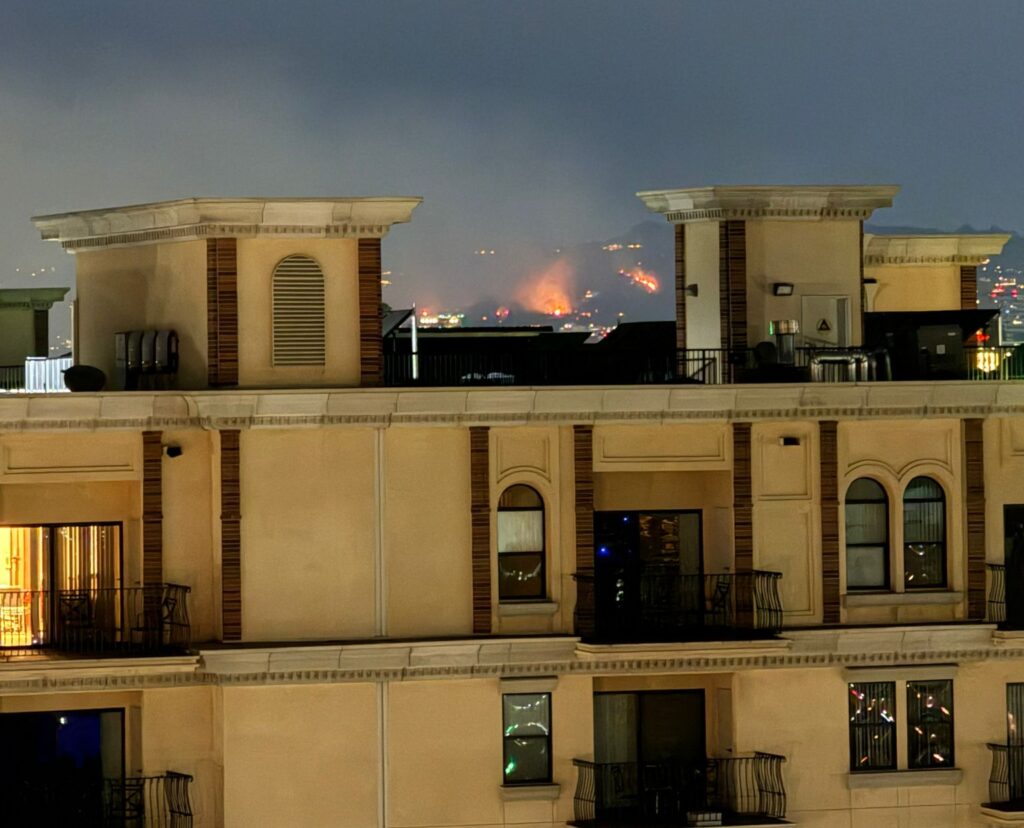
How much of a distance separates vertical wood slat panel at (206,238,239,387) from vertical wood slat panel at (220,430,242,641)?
4.14 ft

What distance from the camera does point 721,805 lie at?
42.6 m

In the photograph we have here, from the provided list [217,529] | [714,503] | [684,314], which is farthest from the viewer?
[684,314]

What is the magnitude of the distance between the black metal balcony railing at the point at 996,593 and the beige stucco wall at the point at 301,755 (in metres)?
11.5

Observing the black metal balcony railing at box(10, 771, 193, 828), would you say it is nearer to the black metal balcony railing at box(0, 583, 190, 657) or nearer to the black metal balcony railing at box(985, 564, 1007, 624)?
the black metal balcony railing at box(0, 583, 190, 657)

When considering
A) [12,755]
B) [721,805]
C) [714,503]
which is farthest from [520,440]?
[12,755]

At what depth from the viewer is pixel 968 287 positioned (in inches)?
2042

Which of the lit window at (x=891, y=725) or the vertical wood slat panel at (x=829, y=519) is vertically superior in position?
the vertical wood slat panel at (x=829, y=519)

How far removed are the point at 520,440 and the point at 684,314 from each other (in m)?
6.57

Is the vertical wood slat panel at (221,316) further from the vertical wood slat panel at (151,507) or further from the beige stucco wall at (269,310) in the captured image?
the vertical wood slat panel at (151,507)

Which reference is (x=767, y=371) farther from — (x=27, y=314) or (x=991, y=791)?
(x=27, y=314)

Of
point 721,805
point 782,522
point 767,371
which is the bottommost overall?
point 721,805

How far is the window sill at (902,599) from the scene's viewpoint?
43.2 metres

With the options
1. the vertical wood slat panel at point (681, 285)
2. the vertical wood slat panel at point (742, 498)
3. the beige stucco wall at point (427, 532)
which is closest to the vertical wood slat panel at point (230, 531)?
the beige stucco wall at point (427, 532)

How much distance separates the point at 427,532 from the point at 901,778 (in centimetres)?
968
